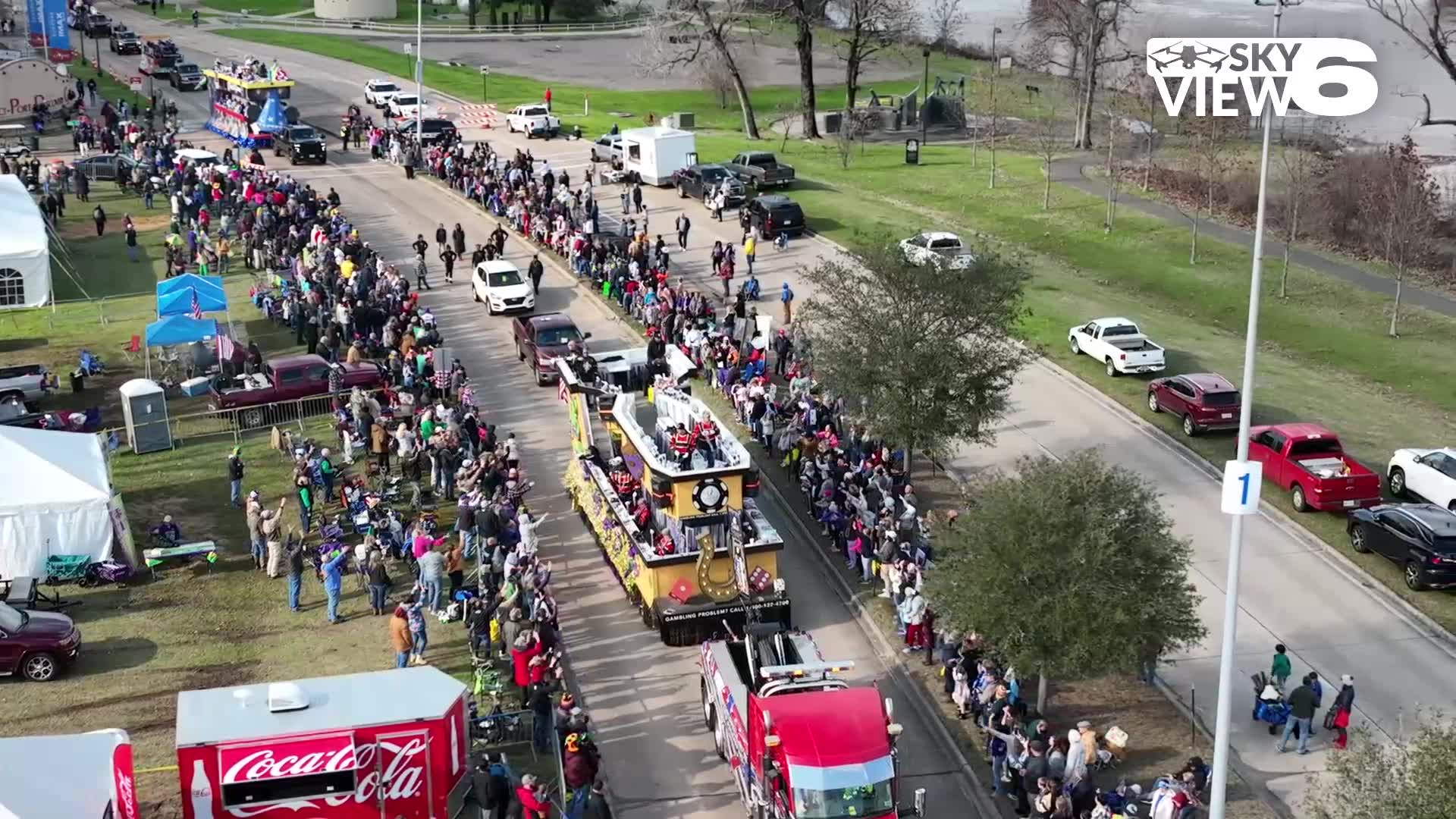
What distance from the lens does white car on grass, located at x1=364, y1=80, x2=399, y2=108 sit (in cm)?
8069

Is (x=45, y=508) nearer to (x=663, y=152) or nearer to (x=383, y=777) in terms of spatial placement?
(x=383, y=777)

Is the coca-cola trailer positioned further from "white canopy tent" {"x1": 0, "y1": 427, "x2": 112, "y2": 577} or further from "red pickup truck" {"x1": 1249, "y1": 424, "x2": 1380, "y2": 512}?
"red pickup truck" {"x1": 1249, "y1": 424, "x2": 1380, "y2": 512}

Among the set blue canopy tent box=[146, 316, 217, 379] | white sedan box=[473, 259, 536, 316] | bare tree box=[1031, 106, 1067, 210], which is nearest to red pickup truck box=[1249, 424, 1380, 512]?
white sedan box=[473, 259, 536, 316]

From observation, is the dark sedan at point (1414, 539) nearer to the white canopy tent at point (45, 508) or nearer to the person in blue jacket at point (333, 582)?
the person in blue jacket at point (333, 582)

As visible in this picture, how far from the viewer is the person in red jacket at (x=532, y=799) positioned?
2033cm

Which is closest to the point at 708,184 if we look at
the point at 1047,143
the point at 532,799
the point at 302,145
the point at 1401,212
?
the point at 1047,143

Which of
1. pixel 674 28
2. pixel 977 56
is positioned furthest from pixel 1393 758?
pixel 977 56

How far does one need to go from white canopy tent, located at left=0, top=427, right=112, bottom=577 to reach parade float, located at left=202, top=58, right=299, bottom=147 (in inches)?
1617

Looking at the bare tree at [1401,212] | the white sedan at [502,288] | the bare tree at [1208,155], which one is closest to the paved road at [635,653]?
the white sedan at [502,288]

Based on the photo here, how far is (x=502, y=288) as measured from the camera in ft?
148

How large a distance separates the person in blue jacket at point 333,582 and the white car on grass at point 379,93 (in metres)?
55.8

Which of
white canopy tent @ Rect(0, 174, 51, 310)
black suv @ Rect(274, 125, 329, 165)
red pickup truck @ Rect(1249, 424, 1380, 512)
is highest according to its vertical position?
black suv @ Rect(274, 125, 329, 165)

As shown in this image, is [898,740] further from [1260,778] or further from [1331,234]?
[1331,234]

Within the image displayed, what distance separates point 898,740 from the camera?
2406cm
